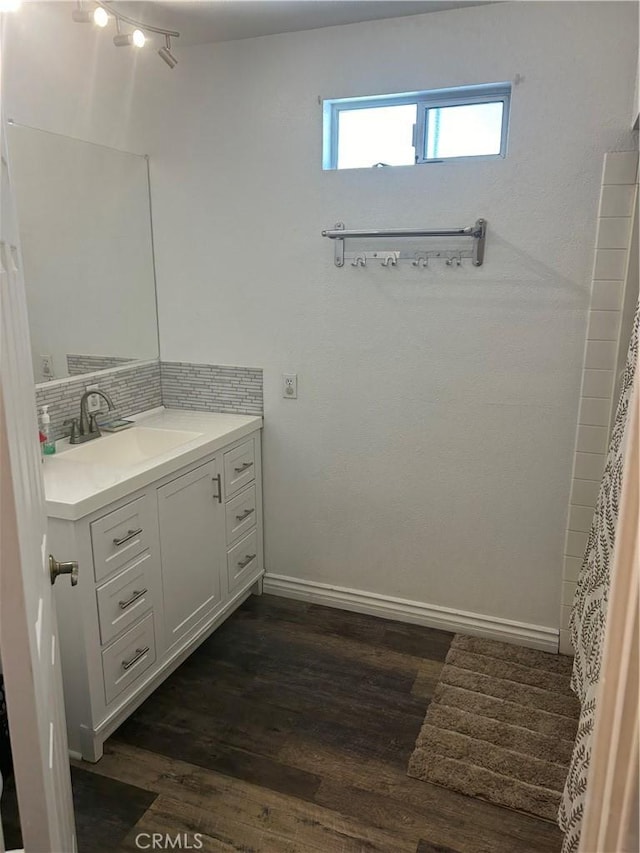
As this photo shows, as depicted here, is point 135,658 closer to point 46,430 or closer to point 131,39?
point 46,430

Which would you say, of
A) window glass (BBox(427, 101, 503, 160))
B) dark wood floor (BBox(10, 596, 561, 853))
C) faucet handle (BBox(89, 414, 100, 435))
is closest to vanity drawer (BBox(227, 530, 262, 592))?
dark wood floor (BBox(10, 596, 561, 853))

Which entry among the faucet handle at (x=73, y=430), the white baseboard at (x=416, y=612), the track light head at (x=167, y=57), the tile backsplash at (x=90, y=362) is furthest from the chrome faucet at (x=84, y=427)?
the track light head at (x=167, y=57)

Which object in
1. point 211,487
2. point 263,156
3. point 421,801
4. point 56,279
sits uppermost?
point 263,156

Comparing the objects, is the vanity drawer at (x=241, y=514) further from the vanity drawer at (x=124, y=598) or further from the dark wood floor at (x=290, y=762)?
the vanity drawer at (x=124, y=598)

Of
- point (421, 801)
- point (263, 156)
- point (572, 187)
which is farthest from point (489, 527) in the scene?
point (263, 156)

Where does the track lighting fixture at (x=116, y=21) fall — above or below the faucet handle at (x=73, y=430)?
above

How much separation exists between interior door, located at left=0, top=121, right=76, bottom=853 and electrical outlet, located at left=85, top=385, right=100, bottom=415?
4.76ft

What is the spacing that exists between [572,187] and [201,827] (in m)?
2.47

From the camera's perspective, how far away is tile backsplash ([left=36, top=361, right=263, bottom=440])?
282cm

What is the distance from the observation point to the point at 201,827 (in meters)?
1.79

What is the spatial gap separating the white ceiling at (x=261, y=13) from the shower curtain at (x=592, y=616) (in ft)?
4.98

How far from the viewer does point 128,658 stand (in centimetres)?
213

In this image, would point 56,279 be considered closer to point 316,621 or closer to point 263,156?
point 263,156

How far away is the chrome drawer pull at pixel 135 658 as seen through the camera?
6.93 ft
